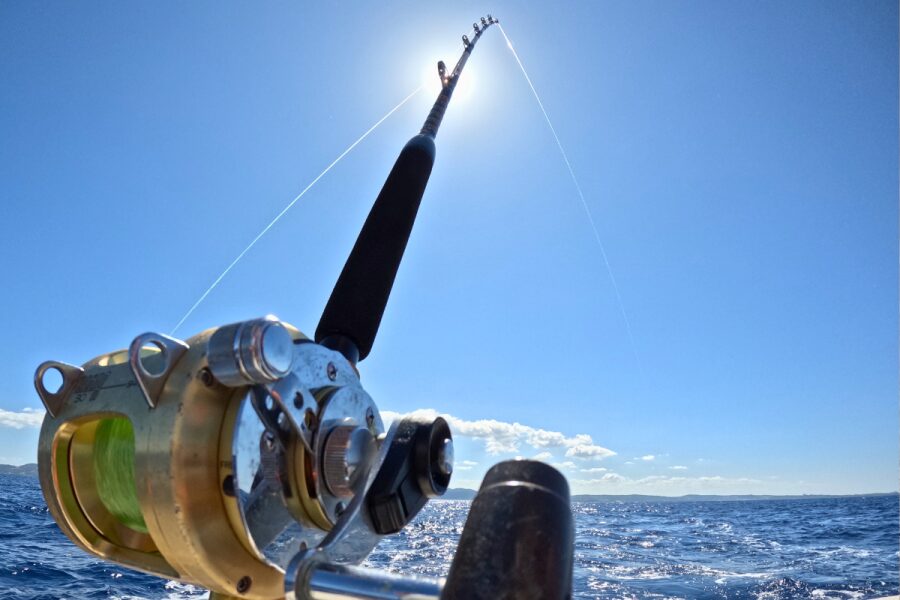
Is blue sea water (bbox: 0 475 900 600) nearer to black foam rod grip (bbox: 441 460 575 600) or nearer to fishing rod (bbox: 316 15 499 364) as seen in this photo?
fishing rod (bbox: 316 15 499 364)

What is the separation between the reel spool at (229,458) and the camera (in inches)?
28.8

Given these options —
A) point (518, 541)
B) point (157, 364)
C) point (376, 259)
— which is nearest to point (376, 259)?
point (376, 259)

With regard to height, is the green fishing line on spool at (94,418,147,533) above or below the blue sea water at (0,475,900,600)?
above

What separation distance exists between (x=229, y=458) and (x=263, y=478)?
0.26ft

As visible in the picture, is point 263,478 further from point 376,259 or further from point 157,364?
point 376,259

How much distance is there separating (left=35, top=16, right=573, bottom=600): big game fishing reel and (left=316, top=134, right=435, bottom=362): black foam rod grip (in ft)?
1.38

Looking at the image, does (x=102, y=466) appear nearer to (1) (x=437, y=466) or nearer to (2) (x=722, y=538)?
(1) (x=437, y=466)

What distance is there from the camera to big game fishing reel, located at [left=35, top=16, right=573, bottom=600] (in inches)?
23.4

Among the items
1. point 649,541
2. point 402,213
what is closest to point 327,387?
point 402,213

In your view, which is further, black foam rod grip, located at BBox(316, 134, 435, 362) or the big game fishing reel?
black foam rod grip, located at BBox(316, 134, 435, 362)

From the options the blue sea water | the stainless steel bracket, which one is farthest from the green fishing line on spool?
the blue sea water

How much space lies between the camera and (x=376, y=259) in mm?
1570

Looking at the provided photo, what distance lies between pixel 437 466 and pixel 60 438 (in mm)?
574

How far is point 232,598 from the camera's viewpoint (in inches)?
34.2
